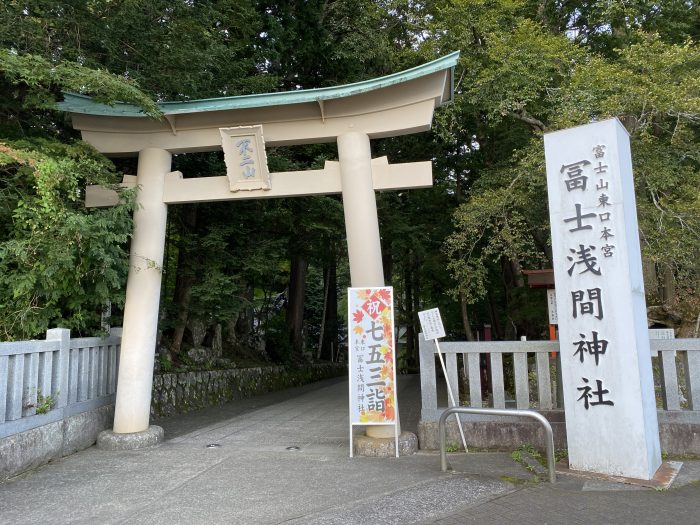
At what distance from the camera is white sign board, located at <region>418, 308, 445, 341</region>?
639cm

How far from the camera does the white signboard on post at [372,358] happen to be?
601 cm

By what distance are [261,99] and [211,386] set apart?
6823mm

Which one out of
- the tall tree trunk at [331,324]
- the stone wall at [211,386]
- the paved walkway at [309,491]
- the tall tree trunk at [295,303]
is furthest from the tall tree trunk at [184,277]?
the tall tree trunk at [331,324]

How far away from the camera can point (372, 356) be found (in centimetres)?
609

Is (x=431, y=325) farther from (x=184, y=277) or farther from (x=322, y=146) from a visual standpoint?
(x=322, y=146)

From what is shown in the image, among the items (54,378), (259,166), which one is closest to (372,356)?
(259,166)

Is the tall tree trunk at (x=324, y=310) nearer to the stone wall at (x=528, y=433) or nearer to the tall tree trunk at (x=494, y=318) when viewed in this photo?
the tall tree trunk at (x=494, y=318)

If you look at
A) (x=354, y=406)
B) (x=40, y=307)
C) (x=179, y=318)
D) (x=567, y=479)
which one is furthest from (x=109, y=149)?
(x=567, y=479)

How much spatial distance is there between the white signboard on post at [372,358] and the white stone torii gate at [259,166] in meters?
0.37

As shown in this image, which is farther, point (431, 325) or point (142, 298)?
point (142, 298)

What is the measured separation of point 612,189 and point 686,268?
546cm

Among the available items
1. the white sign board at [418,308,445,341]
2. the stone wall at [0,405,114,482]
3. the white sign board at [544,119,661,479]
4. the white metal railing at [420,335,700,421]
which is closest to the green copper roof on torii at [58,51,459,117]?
the white sign board at [544,119,661,479]

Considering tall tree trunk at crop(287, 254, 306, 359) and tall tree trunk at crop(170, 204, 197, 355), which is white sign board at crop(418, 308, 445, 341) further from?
tall tree trunk at crop(287, 254, 306, 359)

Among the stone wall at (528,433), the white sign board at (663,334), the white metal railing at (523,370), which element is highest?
the white sign board at (663,334)
